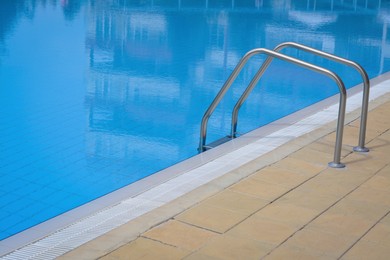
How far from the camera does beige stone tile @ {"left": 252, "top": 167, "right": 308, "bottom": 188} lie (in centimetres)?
455

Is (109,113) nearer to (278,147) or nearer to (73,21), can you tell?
(278,147)

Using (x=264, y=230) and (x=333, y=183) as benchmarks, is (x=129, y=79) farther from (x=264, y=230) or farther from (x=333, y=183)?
(x=264, y=230)

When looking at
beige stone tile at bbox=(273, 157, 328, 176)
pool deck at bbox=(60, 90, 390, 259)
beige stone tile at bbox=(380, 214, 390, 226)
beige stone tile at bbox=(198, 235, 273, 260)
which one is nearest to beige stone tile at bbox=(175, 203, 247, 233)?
pool deck at bbox=(60, 90, 390, 259)

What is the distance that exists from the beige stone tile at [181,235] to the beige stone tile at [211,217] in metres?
0.06

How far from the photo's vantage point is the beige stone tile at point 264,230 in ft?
12.2

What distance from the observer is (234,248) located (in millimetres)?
3580

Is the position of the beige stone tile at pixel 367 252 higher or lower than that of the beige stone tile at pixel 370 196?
lower

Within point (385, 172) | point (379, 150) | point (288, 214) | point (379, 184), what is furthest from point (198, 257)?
point (379, 150)

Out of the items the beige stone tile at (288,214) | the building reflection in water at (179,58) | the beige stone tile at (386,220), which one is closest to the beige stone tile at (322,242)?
the beige stone tile at (288,214)

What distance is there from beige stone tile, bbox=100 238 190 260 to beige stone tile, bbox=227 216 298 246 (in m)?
0.36

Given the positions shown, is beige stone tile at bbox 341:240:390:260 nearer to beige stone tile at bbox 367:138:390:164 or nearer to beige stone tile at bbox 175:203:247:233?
beige stone tile at bbox 175:203:247:233

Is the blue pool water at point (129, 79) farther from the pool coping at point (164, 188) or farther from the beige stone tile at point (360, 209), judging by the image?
the beige stone tile at point (360, 209)

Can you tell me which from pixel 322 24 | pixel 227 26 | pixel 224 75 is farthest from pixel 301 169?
pixel 322 24

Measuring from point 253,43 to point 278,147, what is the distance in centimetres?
568
